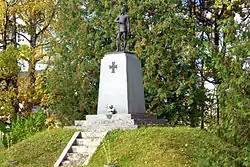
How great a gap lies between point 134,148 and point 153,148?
52 cm

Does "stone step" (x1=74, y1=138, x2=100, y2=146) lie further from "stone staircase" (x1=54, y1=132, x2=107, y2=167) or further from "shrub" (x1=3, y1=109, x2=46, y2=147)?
"shrub" (x1=3, y1=109, x2=46, y2=147)

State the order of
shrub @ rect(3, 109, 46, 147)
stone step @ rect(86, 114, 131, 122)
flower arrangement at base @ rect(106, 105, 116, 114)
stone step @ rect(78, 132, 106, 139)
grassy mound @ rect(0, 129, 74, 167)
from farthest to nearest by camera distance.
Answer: shrub @ rect(3, 109, 46, 147), flower arrangement at base @ rect(106, 105, 116, 114), stone step @ rect(86, 114, 131, 122), stone step @ rect(78, 132, 106, 139), grassy mound @ rect(0, 129, 74, 167)

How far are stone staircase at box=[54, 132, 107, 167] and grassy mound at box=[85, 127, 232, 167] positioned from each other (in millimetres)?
436

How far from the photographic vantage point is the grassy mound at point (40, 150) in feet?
41.4

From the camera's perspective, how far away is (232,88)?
722 centimetres

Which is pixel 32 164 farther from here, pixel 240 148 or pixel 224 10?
pixel 224 10

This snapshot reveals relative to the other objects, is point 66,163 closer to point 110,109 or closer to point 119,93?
point 110,109

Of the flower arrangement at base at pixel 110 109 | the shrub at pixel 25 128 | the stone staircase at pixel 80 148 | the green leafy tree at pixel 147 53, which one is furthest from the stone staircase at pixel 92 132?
the shrub at pixel 25 128

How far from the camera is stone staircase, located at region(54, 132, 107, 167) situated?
478 inches

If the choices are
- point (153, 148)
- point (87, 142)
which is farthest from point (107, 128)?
point (153, 148)

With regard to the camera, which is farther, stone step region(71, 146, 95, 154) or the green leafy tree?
the green leafy tree

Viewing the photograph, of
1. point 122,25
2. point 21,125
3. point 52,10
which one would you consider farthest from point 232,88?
point 52,10

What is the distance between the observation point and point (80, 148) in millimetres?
12773

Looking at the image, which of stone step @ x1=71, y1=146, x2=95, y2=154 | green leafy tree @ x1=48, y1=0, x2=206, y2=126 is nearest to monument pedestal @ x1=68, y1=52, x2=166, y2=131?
stone step @ x1=71, y1=146, x2=95, y2=154
